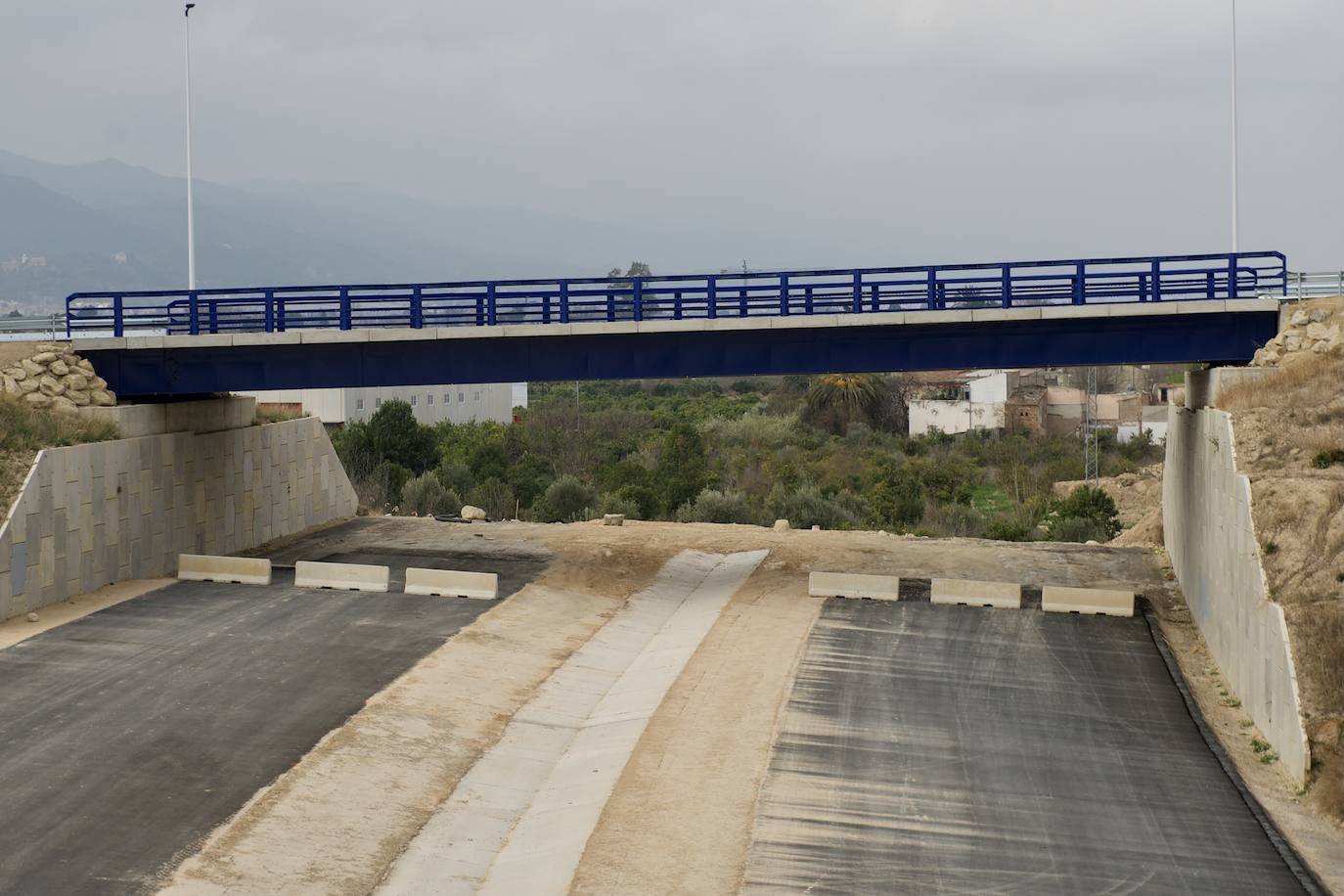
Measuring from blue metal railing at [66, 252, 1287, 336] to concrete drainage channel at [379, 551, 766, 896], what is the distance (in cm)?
680

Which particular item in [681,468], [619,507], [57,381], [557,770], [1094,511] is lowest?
[557,770]

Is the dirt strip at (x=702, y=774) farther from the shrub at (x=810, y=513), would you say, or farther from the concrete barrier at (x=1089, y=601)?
the shrub at (x=810, y=513)

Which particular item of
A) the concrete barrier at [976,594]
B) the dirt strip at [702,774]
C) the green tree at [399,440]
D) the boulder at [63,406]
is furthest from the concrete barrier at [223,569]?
the green tree at [399,440]

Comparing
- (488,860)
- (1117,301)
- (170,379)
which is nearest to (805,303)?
(1117,301)

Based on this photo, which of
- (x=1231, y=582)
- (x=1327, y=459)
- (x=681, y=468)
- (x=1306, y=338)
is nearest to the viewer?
(x=1231, y=582)

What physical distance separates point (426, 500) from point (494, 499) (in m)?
5.89

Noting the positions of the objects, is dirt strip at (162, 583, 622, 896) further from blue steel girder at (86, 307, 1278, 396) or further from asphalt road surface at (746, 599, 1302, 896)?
blue steel girder at (86, 307, 1278, 396)

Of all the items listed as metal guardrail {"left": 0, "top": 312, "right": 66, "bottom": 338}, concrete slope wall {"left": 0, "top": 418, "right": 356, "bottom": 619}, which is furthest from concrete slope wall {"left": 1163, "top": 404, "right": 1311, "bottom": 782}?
metal guardrail {"left": 0, "top": 312, "right": 66, "bottom": 338}

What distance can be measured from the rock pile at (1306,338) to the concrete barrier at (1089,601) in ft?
18.3

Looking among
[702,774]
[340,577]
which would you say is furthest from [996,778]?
[340,577]

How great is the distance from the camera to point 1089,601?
29.9m

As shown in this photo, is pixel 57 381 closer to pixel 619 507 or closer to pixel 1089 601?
pixel 1089 601

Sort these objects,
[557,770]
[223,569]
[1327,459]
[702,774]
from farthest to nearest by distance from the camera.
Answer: [223,569] → [1327,459] → [557,770] → [702,774]

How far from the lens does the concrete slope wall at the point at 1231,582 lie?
1998 centimetres
